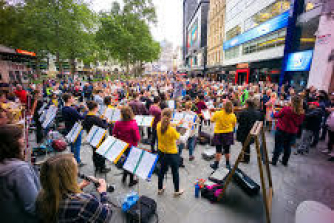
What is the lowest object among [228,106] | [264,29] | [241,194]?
[241,194]

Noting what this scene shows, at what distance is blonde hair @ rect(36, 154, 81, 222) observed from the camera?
1431 mm

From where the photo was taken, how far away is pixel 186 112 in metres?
5.32

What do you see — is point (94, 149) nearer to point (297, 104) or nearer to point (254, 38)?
point (297, 104)

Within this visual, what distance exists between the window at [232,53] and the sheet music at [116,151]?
1042 inches

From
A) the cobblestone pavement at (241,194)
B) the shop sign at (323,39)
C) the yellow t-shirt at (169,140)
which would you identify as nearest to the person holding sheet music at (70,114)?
the cobblestone pavement at (241,194)

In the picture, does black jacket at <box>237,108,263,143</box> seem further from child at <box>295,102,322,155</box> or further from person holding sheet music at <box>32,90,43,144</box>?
person holding sheet music at <box>32,90,43,144</box>

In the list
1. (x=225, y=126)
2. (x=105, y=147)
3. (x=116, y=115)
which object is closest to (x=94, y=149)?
(x=105, y=147)

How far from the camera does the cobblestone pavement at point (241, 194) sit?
11.1ft

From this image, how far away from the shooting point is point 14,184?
1586 millimetres

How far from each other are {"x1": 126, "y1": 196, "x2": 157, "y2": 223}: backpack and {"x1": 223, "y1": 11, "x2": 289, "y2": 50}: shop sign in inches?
727

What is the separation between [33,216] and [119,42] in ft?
93.4

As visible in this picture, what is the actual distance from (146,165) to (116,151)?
791 millimetres

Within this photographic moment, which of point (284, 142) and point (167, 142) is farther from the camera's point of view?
point (284, 142)

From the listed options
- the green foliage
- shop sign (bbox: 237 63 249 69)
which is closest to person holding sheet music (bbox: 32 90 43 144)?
the green foliage
